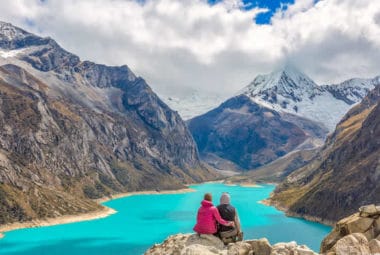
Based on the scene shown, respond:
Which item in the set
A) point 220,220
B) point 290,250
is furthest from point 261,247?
point 220,220

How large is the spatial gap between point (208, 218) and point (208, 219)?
8cm

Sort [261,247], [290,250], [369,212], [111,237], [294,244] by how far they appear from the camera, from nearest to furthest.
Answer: [290,250], [294,244], [261,247], [369,212], [111,237]

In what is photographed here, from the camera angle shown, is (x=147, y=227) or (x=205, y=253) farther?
(x=147, y=227)

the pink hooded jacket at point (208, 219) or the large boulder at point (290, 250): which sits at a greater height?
the pink hooded jacket at point (208, 219)

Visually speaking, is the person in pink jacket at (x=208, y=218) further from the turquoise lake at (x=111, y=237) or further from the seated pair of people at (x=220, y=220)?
the turquoise lake at (x=111, y=237)

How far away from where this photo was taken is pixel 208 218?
33000 mm

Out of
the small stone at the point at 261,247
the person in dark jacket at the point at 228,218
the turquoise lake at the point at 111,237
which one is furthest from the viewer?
the turquoise lake at the point at 111,237

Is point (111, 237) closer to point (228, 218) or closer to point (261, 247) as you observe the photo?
point (228, 218)

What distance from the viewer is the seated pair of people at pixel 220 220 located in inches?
1293

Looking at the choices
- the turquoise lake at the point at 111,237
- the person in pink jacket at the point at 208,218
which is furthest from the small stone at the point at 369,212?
the turquoise lake at the point at 111,237

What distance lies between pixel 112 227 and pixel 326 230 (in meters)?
85.2

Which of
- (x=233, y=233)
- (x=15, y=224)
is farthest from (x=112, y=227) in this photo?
(x=233, y=233)

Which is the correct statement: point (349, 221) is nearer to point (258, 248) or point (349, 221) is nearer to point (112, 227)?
point (258, 248)

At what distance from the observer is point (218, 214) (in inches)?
1287
